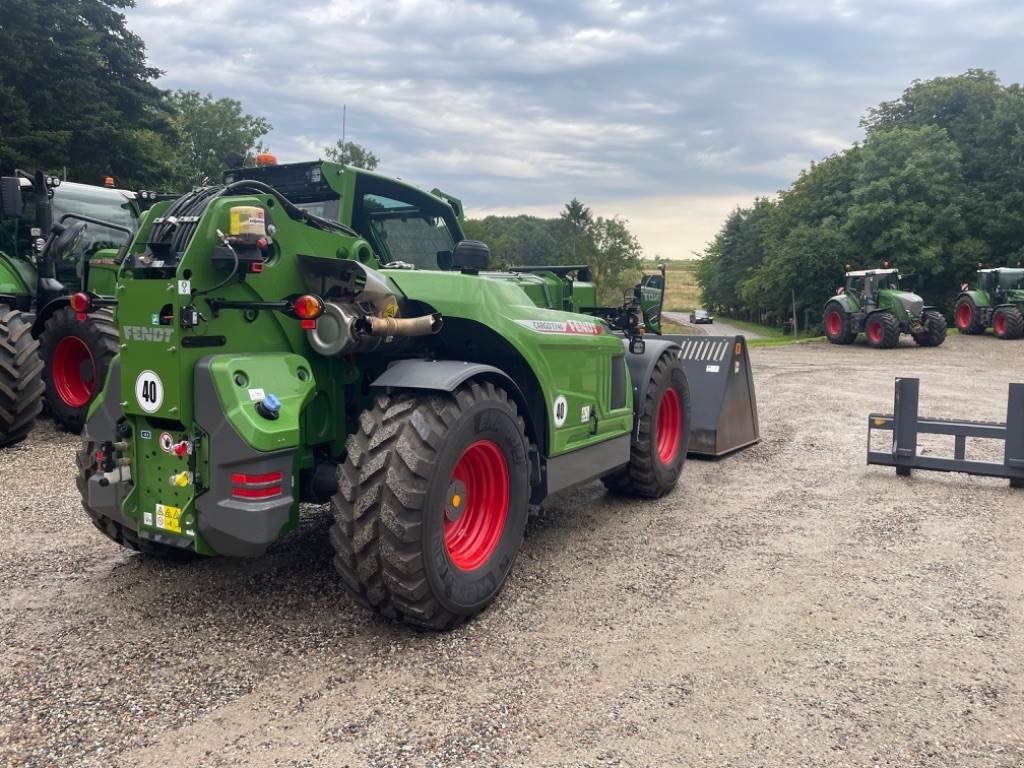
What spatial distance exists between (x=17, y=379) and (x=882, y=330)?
20.6 meters

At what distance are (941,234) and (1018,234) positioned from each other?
351 cm

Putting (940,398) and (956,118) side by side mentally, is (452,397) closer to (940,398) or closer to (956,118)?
(940,398)

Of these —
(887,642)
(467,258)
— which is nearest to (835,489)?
(887,642)

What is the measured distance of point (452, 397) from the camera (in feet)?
12.2

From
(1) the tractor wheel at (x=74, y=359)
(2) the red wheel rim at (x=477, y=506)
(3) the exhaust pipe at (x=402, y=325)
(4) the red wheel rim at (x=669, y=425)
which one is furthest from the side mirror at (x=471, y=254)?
(1) the tractor wheel at (x=74, y=359)

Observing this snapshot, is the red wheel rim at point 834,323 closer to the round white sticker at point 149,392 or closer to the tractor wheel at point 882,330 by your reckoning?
the tractor wheel at point 882,330

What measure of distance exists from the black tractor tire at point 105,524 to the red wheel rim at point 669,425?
12.1 feet

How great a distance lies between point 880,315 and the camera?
2217 cm

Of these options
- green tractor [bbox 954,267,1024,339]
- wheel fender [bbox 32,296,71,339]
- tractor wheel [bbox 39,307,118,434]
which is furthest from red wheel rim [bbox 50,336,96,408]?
green tractor [bbox 954,267,1024,339]

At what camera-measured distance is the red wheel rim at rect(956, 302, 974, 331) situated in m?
25.4

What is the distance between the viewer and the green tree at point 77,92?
859 inches

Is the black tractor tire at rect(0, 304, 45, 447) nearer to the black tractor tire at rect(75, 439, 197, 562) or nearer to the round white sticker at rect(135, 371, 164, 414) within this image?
the black tractor tire at rect(75, 439, 197, 562)

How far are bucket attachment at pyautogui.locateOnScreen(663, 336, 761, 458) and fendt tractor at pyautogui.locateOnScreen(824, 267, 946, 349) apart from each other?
52.1 ft

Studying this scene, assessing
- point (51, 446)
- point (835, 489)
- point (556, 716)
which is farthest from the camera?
point (51, 446)
